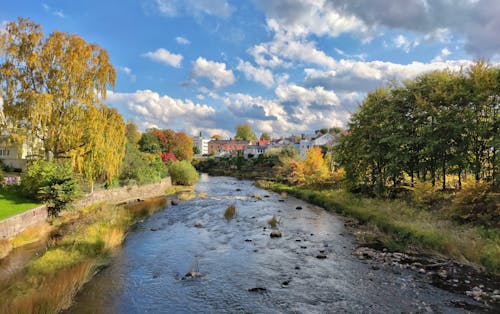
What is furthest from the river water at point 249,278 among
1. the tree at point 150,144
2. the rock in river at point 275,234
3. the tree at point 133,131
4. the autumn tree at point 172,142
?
the autumn tree at point 172,142

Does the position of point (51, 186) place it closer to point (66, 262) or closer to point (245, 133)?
point (66, 262)

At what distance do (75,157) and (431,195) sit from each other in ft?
86.1

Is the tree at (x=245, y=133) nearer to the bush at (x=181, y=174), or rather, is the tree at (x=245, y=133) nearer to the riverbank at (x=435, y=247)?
the bush at (x=181, y=174)

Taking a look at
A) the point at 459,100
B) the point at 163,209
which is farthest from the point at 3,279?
the point at 459,100

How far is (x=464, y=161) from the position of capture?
21.8 metres

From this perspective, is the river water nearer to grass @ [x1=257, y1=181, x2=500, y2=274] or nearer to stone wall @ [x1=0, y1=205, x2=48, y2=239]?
grass @ [x1=257, y1=181, x2=500, y2=274]

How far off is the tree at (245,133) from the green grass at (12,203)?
549 ft

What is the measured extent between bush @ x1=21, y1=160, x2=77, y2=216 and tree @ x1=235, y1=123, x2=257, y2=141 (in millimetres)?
167151

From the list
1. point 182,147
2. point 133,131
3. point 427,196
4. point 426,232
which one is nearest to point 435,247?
point 426,232

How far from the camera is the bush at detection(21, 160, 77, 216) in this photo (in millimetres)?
20641

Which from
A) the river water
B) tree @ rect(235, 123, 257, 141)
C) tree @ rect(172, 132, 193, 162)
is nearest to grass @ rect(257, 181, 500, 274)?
the river water

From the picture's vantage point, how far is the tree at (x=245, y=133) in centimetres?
19025

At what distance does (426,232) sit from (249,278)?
1052cm

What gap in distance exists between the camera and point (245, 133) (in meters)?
191
